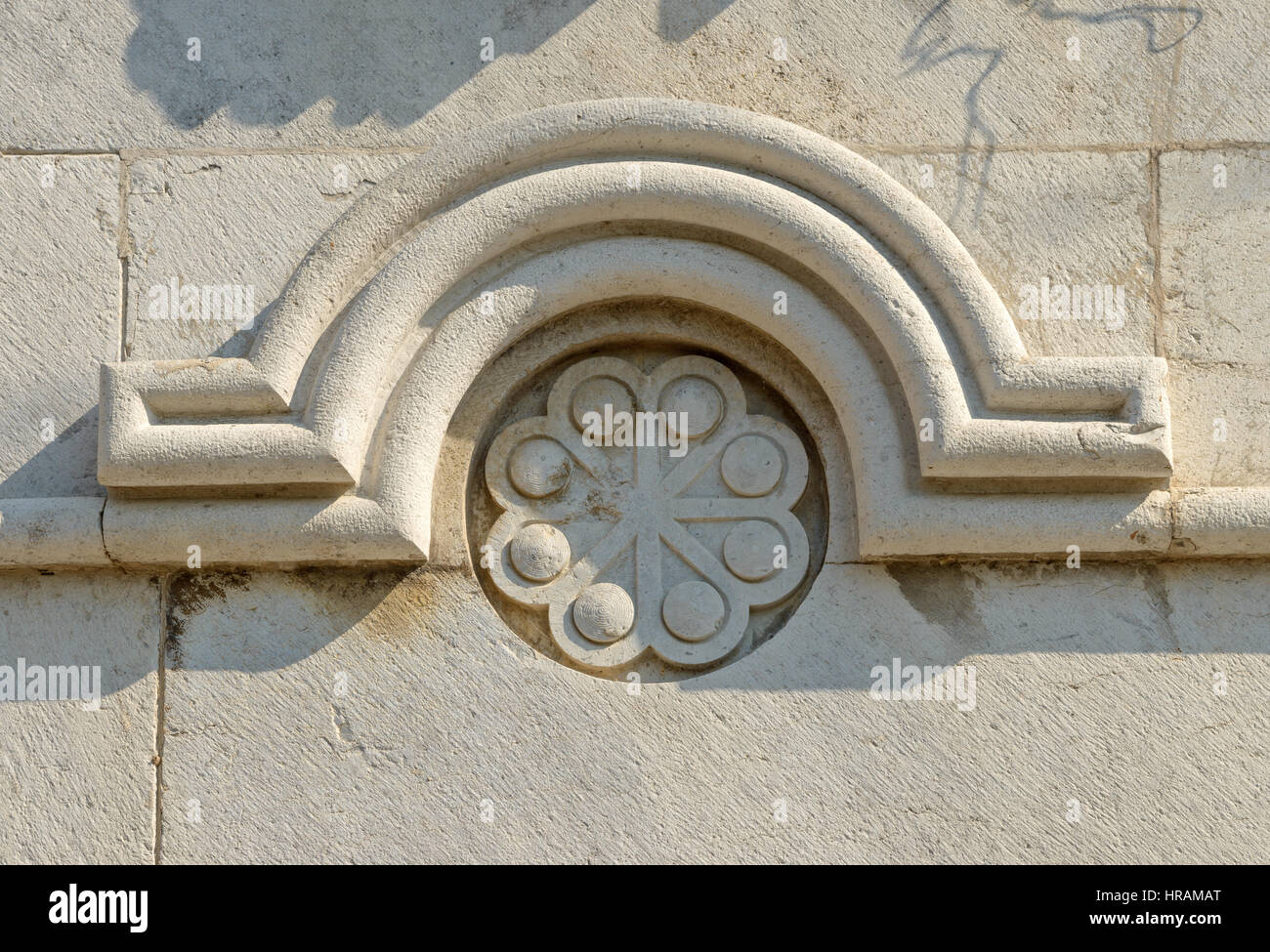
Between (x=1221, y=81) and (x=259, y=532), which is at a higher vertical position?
(x=1221, y=81)

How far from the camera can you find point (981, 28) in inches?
126

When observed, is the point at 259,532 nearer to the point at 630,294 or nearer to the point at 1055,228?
the point at 630,294

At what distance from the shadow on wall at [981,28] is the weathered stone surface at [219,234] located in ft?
4.20

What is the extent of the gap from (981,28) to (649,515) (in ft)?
4.60

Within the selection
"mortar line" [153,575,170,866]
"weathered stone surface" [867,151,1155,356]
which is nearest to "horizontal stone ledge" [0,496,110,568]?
"mortar line" [153,575,170,866]

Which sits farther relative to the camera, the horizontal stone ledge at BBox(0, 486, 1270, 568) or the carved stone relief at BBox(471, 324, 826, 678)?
the carved stone relief at BBox(471, 324, 826, 678)

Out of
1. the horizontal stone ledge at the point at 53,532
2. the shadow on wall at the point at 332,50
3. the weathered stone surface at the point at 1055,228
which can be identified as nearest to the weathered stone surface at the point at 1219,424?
the weathered stone surface at the point at 1055,228

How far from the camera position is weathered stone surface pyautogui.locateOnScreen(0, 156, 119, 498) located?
10.1 ft

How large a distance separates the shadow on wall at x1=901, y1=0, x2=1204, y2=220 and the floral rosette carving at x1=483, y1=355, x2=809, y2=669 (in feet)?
2.93

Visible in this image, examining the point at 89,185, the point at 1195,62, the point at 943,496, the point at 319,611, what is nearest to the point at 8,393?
the point at 89,185

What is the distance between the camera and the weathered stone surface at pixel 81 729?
2924mm

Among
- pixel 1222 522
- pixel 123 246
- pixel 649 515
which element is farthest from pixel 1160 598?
pixel 123 246

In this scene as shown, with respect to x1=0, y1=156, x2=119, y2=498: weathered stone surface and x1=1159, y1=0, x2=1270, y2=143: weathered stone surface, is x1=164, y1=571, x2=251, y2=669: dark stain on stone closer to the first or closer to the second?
x1=0, y1=156, x2=119, y2=498: weathered stone surface

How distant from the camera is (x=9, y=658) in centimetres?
300
